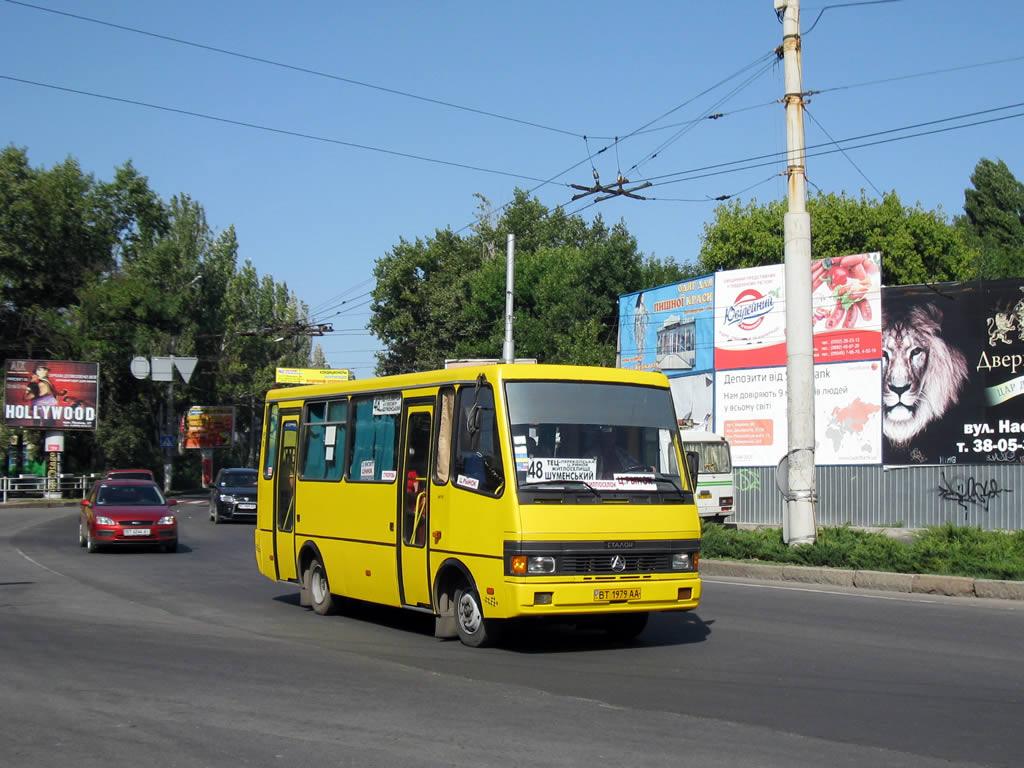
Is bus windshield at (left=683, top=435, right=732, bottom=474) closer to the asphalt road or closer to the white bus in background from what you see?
the white bus in background

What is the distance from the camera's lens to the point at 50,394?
52.8 m

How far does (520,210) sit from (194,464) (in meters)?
30.3

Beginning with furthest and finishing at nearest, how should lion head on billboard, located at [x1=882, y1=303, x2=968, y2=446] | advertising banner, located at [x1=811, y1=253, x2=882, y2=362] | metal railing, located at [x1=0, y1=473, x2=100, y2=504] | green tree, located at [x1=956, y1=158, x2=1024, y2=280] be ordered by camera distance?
green tree, located at [x1=956, y1=158, x2=1024, y2=280]
metal railing, located at [x1=0, y1=473, x2=100, y2=504]
advertising banner, located at [x1=811, y1=253, x2=882, y2=362]
lion head on billboard, located at [x1=882, y1=303, x2=968, y2=446]

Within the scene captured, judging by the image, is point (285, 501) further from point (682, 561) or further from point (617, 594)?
point (682, 561)

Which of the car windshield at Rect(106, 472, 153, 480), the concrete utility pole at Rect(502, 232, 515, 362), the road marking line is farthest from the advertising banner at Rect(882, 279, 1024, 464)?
the car windshield at Rect(106, 472, 153, 480)

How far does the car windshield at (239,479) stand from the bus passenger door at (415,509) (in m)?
25.2

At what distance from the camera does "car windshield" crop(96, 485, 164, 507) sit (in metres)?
24.2

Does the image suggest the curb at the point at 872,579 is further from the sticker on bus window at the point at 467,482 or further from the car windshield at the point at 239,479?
the car windshield at the point at 239,479

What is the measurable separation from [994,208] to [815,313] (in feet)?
127

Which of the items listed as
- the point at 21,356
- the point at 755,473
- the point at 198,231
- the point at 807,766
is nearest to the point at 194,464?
the point at 198,231

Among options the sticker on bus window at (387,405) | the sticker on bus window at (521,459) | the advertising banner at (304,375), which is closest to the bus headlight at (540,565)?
the sticker on bus window at (521,459)

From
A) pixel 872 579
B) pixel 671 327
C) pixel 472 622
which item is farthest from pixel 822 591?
pixel 671 327

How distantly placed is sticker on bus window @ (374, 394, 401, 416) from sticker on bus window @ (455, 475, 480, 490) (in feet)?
5.45

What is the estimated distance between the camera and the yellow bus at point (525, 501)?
9992 millimetres
